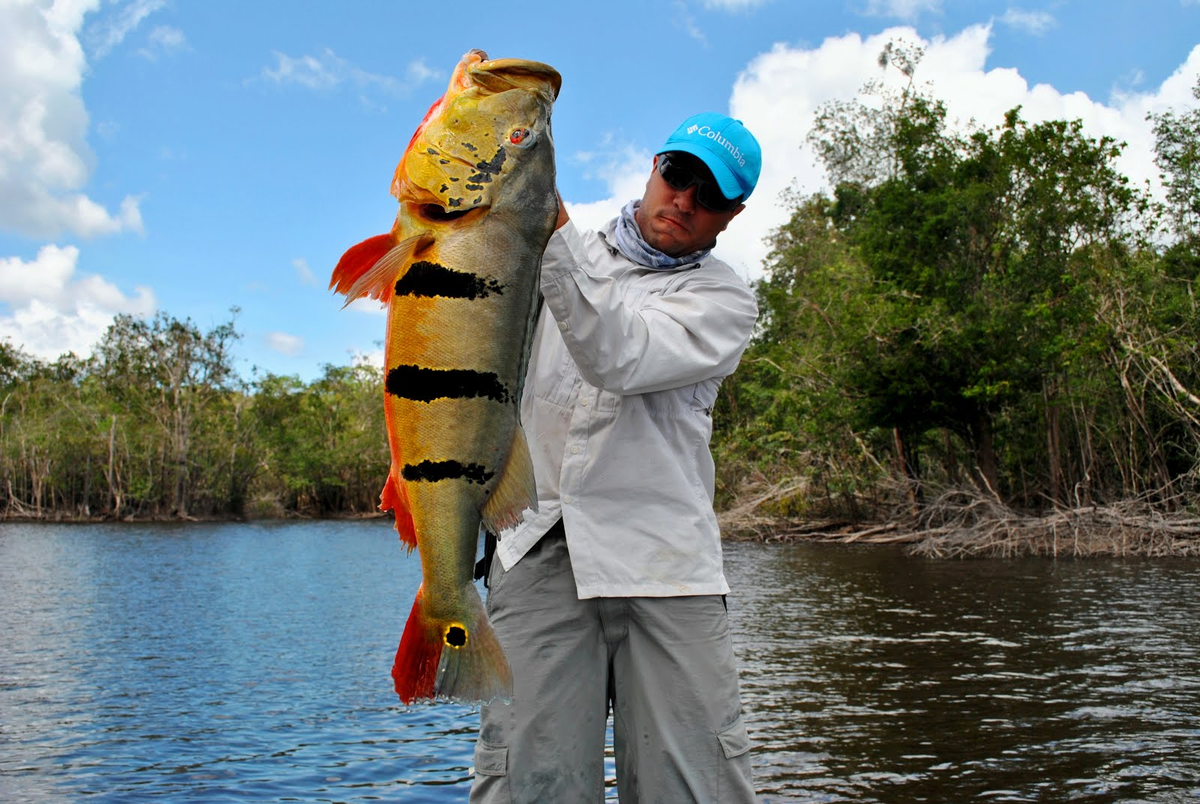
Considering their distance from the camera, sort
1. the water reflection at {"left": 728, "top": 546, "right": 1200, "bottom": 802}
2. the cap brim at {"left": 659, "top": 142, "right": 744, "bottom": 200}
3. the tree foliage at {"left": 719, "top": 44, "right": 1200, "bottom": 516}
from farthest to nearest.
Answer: the tree foliage at {"left": 719, "top": 44, "right": 1200, "bottom": 516}
the water reflection at {"left": 728, "top": 546, "right": 1200, "bottom": 802}
the cap brim at {"left": 659, "top": 142, "right": 744, "bottom": 200}

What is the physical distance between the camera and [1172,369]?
2691cm

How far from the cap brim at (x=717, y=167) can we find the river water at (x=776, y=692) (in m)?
5.46

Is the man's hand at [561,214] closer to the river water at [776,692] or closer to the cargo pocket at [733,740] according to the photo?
the cargo pocket at [733,740]

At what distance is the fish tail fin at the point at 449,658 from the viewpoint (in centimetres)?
252

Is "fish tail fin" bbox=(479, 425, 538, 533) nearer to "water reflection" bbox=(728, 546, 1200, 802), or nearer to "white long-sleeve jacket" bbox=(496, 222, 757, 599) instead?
"white long-sleeve jacket" bbox=(496, 222, 757, 599)

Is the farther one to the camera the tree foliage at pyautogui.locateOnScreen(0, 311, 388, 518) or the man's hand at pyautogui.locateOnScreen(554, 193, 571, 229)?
the tree foliage at pyautogui.locateOnScreen(0, 311, 388, 518)

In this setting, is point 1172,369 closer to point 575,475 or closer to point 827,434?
point 827,434

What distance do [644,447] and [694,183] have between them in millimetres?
844

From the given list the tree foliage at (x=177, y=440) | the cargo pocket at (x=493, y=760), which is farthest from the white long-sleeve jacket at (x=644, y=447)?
the tree foliage at (x=177, y=440)

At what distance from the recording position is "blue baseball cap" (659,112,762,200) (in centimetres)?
307

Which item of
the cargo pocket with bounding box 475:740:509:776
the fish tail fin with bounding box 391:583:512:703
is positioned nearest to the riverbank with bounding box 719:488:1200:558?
the cargo pocket with bounding box 475:740:509:776

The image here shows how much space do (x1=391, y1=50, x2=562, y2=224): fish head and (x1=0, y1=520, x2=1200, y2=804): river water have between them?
5.98m

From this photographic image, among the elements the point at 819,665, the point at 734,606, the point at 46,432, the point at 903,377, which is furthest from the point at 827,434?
the point at 46,432

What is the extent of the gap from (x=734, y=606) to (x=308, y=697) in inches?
324
